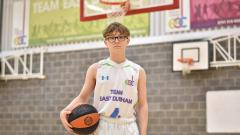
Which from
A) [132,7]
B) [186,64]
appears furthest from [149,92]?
[132,7]

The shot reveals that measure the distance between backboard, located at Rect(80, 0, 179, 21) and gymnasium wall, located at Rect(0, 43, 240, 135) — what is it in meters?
0.94

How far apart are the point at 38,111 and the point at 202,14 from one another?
372cm

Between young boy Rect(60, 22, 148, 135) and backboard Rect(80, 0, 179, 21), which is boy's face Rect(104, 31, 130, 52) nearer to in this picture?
young boy Rect(60, 22, 148, 135)

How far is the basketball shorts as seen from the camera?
345 cm

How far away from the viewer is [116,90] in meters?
3.47

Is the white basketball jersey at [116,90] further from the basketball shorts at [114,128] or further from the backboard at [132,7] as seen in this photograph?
the backboard at [132,7]

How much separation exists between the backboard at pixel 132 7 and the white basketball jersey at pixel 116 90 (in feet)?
8.81

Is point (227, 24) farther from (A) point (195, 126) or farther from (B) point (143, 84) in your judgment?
(B) point (143, 84)

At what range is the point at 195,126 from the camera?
21.6ft

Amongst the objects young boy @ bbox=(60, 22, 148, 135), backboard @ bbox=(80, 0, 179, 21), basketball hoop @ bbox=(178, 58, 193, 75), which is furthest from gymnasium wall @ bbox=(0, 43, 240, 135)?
young boy @ bbox=(60, 22, 148, 135)

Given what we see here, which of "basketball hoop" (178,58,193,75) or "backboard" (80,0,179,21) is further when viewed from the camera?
"basketball hoop" (178,58,193,75)

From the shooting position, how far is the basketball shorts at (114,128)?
3445 mm

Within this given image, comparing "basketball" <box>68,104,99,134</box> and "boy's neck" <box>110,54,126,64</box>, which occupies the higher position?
"boy's neck" <box>110,54,126,64</box>

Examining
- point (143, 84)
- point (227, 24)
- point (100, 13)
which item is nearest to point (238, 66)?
point (227, 24)
